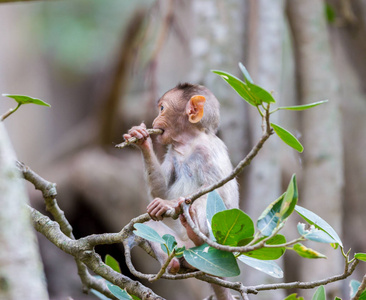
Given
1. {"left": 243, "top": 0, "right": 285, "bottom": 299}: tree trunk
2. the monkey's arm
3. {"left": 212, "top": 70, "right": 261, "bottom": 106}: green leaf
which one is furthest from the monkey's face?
{"left": 243, "top": 0, "right": 285, "bottom": 299}: tree trunk

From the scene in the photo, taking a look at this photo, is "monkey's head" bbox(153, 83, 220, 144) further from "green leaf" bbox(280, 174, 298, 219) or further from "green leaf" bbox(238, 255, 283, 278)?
"green leaf" bbox(280, 174, 298, 219)

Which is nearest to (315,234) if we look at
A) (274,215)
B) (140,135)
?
(274,215)

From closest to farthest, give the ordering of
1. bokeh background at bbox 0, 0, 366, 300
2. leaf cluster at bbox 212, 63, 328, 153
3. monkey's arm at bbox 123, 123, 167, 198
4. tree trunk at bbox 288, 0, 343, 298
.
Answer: leaf cluster at bbox 212, 63, 328, 153 < monkey's arm at bbox 123, 123, 167, 198 < bokeh background at bbox 0, 0, 366, 300 < tree trunk at bbox 288, 0, 343, 298

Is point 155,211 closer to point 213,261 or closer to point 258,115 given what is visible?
point 213,261

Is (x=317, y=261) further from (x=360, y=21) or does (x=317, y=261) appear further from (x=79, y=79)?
(x=79, y=79)

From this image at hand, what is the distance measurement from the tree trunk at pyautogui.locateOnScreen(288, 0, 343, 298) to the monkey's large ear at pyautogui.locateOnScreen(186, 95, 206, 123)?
2.18 meters

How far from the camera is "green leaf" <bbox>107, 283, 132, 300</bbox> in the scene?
5.83ft

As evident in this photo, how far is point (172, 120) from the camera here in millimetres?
2908

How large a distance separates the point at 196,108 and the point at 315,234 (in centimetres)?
142

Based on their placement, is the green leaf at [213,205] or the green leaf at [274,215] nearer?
the green leaf at [274,215]

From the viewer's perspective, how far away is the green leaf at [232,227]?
1604mm

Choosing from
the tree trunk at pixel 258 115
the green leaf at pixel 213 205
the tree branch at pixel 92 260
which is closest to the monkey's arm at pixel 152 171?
the tree branch at pixel 92 260

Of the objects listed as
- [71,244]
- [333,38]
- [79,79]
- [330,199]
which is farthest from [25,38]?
[71,244]

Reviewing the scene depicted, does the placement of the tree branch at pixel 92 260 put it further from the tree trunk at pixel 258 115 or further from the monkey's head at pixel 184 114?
the tree trunk at pixel 258 115
